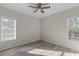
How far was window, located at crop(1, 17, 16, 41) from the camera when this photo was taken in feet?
15.8

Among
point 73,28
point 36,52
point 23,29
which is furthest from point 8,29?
point 73,28

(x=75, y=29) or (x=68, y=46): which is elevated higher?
(x=75, y=29)

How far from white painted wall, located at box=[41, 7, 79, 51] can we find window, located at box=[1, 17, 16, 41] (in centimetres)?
266

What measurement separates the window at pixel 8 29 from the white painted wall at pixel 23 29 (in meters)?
0.19

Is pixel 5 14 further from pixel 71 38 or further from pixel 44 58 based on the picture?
pixel 44 58

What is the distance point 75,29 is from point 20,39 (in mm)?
3158

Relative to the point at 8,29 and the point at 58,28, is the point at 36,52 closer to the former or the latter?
the point at 8,29

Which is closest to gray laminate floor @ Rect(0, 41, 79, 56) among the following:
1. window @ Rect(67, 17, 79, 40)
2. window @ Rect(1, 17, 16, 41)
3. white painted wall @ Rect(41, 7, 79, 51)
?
window @ Rect(1, 17, 16, 41)

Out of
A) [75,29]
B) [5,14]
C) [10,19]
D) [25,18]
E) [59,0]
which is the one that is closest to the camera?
A: [59,0]

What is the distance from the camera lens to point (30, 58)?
3.08ft

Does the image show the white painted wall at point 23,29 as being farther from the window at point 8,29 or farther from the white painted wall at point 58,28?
the white painted wall at point 58,28

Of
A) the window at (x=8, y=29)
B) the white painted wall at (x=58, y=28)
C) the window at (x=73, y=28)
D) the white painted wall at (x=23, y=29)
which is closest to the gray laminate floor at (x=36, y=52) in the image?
the white painted wall at (x=23, y=29)

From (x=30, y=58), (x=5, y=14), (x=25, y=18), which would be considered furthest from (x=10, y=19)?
(x=30, y=58)

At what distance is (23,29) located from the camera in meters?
6.10
